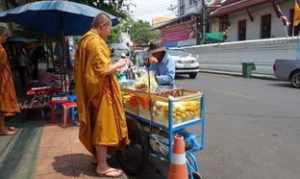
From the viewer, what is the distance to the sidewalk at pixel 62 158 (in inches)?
165

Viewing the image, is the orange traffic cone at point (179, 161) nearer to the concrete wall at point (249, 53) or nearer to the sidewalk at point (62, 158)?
the sidewalk at point (62, 158)

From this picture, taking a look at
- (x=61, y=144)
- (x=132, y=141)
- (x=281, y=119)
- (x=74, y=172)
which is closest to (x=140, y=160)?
(x=132, y=141)

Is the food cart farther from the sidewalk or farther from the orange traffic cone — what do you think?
the sidewalk

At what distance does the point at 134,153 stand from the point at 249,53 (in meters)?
16.4

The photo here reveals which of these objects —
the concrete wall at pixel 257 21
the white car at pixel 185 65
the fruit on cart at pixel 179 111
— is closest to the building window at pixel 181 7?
the concrete wall at pixel 257 21

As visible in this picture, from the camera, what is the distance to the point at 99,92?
3.84m

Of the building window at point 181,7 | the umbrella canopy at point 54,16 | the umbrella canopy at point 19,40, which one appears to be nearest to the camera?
the umbrella canopy at point 54,16

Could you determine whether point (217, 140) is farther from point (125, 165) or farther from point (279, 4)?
point (279, 4)

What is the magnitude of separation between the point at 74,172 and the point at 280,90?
1011 centimetres

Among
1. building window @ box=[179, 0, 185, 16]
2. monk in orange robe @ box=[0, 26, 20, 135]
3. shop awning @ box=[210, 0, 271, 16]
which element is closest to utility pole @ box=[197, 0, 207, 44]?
shop awning @ box=[210, 0, 271, 16]

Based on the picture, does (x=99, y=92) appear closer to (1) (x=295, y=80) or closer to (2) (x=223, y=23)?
(1) (x=295, y=80)

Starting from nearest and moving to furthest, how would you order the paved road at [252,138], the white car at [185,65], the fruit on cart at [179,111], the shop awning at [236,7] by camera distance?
the fruit on cart at [179,111]
the paved road at [252,138]
the white car at [185,65]
the shop awning at [236,7]

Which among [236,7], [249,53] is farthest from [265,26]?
[249,53]

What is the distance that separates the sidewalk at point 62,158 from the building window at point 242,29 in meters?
23.4
